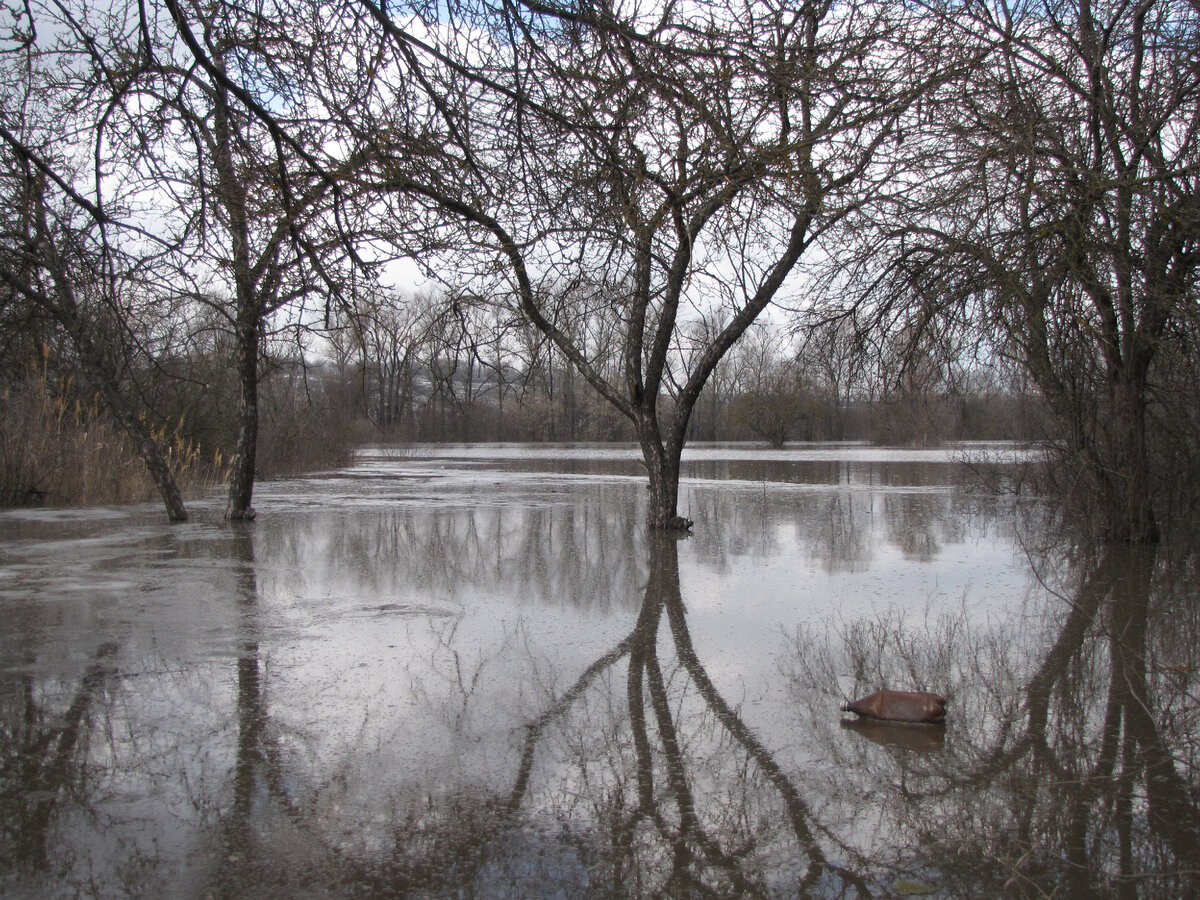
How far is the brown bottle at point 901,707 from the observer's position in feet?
14.7

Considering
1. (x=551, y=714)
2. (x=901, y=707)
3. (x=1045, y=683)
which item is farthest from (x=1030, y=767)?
(x=551, y=714)

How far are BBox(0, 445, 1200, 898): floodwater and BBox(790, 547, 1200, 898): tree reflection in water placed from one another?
0.02 metres

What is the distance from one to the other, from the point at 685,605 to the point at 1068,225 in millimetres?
3968

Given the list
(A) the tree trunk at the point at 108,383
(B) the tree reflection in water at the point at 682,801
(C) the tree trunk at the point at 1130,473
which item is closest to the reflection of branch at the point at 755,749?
(B) the tree reflection in water at the point at 682,801

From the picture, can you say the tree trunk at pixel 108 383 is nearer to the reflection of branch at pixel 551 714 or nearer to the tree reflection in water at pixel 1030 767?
the reflection of branch at pixel 551 714

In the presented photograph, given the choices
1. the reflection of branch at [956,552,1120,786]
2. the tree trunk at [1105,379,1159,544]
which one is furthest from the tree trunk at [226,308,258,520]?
the tree trunk at [1105,379,1159,544]

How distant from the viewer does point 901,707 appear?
14.9 ft

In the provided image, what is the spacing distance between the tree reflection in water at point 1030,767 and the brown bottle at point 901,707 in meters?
0.12

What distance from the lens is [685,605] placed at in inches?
291

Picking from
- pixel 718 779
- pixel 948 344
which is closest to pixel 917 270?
pixel 948 344

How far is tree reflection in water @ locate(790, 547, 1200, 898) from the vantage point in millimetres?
3191

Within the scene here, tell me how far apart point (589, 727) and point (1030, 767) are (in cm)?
193

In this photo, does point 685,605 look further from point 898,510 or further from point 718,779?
point 898,510

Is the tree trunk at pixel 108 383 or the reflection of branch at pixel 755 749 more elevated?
the tree trunk at pixel 108 383
